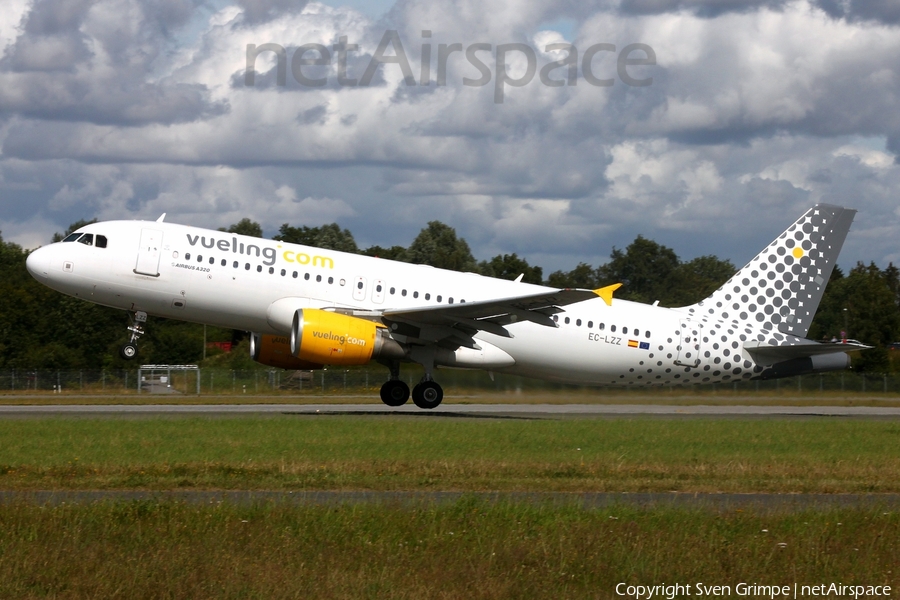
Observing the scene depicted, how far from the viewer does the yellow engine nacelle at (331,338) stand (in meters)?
25.5

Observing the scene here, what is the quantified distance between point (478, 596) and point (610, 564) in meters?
1.42

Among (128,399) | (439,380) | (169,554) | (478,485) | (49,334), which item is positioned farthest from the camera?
(49,334)

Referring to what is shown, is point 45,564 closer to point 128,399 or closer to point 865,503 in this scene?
point 865,503

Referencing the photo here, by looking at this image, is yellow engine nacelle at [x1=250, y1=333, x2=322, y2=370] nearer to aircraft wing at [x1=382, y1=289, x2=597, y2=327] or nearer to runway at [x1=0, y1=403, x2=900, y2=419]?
runway at [x1=0, y1=403, x2=900, y2=419]

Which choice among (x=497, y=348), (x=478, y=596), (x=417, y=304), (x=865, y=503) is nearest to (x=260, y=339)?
(x=417, y=304)

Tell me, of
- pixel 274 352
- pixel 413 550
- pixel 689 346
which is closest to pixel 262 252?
pixel 274 352

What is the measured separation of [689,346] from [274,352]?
39.0ft

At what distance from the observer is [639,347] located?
1182 inches

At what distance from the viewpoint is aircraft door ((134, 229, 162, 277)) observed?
86.8 ft

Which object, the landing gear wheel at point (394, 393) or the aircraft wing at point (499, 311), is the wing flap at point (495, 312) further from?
the landing gear wheel at point (394, 393)

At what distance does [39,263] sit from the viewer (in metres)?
27.0

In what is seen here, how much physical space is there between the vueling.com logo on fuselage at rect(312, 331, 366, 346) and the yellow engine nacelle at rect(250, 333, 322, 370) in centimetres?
305

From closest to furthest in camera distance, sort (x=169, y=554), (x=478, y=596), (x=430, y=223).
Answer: (x=478, y=596), (x=169, y=554), (x=430, y=223)

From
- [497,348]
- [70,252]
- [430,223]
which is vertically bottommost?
Answer: [497,348]
